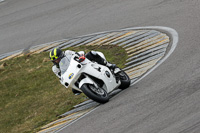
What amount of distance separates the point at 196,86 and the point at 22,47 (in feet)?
31.2

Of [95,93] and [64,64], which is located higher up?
[64,64]

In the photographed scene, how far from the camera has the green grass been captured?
10.8 meters

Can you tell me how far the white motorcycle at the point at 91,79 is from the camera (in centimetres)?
928

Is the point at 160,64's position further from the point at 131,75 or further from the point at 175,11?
the point at 175,11

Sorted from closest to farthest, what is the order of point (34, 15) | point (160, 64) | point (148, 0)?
point (160, 64) → point (148, 0) → point (34, 15)

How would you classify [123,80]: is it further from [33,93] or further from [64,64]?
[33,93]

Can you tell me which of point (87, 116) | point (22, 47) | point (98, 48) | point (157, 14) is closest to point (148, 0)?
point (157, 14)

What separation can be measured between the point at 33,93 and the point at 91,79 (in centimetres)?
381

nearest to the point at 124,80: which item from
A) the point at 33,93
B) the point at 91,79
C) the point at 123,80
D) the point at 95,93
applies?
the point at 123,80

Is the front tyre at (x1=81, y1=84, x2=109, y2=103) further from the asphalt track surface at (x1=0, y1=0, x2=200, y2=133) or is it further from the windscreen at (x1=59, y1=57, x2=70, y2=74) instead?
the windscreen at (x1=59, y1=57, x2=70, y2=74)

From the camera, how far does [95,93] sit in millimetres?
9289

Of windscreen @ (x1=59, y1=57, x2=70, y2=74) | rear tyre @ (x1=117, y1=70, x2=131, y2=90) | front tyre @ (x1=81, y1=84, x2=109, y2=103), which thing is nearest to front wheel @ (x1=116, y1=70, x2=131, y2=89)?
rear tyre @ (x1=117, y1=70, x2=131, y2=90)

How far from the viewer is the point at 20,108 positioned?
469 inches

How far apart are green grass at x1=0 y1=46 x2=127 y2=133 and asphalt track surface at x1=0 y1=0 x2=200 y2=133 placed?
56.1 inches
